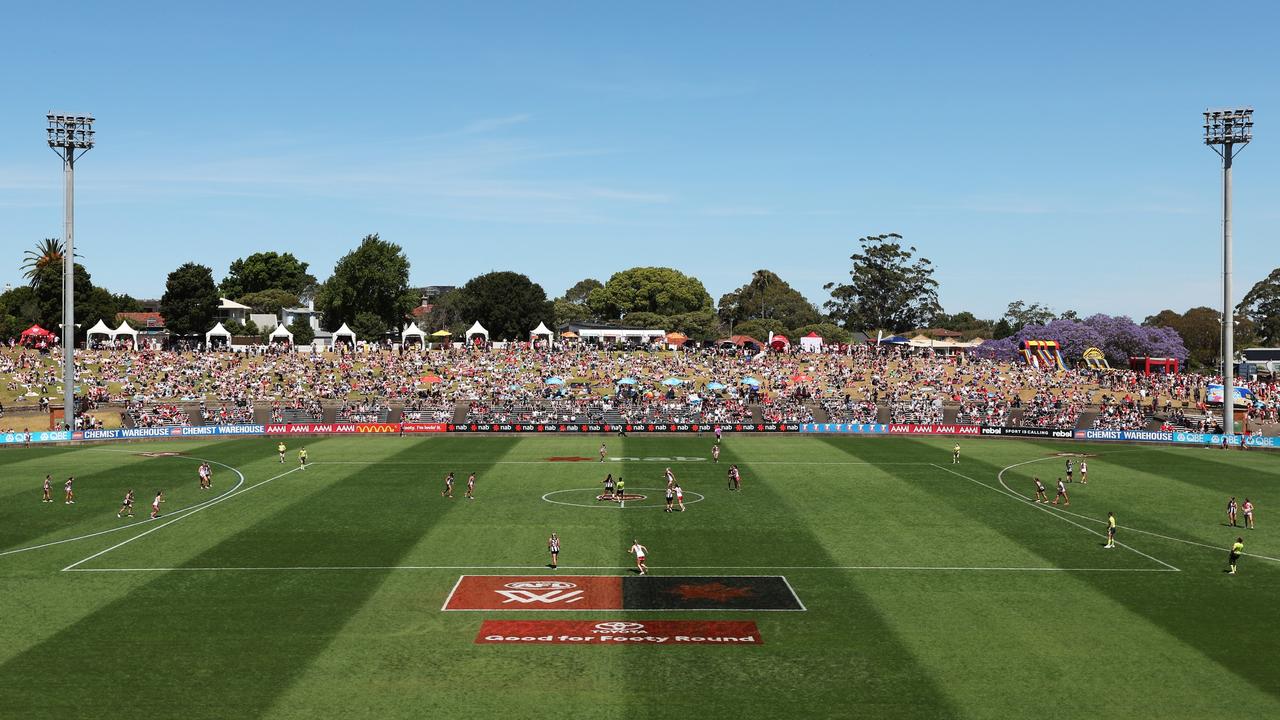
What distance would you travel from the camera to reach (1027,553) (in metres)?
40.5

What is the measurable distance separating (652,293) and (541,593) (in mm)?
155418

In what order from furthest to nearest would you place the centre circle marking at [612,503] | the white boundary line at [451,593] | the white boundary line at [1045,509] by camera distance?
1. the centre circle marking at [612,503]
2. the white boundary line at [1045,509]
3. the white boundary line at [451,593]

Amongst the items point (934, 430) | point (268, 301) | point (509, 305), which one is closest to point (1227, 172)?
point (934, 430)

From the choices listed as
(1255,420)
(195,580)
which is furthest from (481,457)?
(1255,420)

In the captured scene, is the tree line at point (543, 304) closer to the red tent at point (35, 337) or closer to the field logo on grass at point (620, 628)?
the red tent at point (35, 337)

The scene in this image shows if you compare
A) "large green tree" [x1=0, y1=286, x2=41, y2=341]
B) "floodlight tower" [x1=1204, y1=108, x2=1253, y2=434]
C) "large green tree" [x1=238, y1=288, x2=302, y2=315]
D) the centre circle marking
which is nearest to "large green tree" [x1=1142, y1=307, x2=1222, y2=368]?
"floodlight tower" [x1=1204, y1=108, x2=1253, y2=434]

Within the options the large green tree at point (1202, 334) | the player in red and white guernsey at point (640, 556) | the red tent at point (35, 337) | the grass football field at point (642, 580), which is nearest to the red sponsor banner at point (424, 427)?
the grass football field at point (642, 580)

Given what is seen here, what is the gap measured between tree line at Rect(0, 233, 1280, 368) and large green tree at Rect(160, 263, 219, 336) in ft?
0.48

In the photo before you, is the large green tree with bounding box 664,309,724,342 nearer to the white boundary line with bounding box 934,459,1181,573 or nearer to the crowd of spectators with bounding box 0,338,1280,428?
the crowd of spectators with bounding box 0,338,1280,428

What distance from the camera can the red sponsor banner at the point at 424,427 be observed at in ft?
271

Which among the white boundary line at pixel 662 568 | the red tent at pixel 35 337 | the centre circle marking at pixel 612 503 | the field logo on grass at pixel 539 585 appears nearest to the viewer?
the field logo on grass at pixel 539 585

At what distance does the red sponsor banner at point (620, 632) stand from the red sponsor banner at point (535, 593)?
5.51 feet

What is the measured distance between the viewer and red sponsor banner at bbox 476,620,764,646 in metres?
29.2

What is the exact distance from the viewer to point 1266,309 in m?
188
